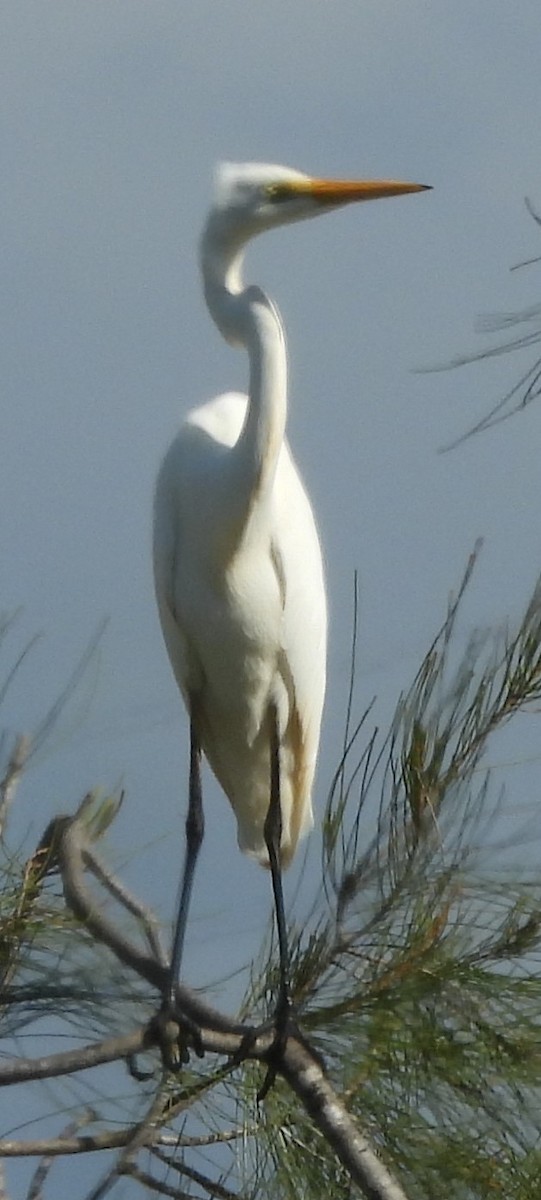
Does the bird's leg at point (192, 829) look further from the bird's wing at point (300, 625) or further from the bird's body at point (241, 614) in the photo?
the bird's wing at point (300, 625)

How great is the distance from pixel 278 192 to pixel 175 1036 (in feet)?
3.97

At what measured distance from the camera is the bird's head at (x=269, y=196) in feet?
7.74

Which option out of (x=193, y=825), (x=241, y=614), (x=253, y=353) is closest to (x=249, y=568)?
(x=241, y=614)

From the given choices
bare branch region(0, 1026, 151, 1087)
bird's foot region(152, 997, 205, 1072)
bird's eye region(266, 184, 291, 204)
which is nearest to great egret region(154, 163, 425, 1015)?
bird's eye region(266, 184, 291, 204)

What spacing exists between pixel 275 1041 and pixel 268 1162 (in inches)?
5.8

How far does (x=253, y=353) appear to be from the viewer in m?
2.26

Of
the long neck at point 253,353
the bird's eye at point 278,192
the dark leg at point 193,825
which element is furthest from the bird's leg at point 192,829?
the bird's eye at point 278,192

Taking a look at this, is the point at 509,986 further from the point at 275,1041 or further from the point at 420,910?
the point at 275,1041

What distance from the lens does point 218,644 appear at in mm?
2434

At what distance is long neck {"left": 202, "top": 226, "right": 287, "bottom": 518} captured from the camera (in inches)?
88.4

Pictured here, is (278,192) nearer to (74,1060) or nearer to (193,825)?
(193,825)

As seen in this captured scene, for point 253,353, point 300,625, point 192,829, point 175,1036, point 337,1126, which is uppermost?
point 253,353

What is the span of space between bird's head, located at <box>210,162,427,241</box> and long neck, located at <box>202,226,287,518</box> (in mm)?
29

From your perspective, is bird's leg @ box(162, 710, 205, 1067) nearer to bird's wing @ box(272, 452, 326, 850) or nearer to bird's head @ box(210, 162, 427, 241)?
bird's wing @ box(272, 452, 326, 850)
